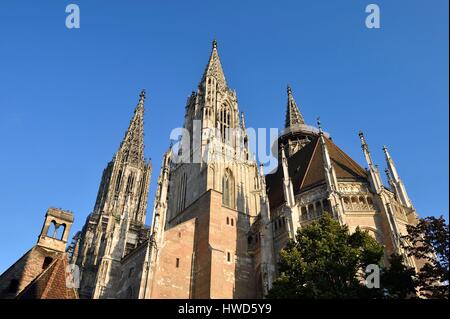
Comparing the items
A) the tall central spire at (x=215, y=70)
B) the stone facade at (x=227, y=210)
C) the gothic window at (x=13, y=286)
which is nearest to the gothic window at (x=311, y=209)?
the stone facade at (x=227, y=210)

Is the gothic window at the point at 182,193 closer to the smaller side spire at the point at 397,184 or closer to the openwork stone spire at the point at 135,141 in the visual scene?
the smaller side spire at the point at 397,184

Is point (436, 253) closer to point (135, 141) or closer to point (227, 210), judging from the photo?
point (227, 210)

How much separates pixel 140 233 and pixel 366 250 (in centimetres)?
4036

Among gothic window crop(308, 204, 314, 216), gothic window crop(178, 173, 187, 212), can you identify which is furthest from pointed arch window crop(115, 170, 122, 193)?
gothic window crop(308, 204, 314, 216)

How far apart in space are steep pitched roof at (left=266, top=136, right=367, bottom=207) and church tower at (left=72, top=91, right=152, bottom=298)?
14495mm

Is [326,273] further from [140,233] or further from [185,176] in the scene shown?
[140,233]

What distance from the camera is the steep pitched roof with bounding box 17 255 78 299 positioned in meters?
15.6

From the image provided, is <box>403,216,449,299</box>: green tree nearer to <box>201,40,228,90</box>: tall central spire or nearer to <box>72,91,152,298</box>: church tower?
<box>72,91,152,298</box>: church tower

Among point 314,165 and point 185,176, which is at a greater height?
point 185,176

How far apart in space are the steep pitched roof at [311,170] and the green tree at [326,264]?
993cm

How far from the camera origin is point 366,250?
49.3 feet

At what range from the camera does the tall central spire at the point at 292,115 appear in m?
55.1
